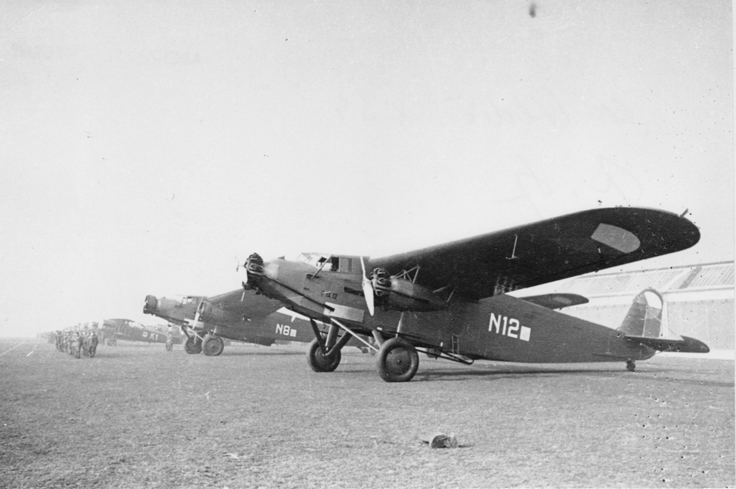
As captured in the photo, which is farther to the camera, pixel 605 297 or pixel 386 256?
pixel 605 297

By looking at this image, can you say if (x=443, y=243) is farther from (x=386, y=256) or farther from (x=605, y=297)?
(x=605, y=297)

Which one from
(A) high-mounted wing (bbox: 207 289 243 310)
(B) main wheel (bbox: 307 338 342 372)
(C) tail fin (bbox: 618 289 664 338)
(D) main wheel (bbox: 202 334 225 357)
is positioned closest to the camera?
(B) main wheel (bbox: 307 338 342 372)

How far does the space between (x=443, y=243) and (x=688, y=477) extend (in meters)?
5.86

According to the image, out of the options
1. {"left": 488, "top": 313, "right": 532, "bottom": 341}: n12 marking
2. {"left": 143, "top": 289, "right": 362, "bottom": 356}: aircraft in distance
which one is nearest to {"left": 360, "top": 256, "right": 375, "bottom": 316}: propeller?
{"left": 488, "top": 313, "right": 532, "bottom": 341}: n12 marking

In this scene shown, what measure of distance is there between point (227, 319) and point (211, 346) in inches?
→ 49.8

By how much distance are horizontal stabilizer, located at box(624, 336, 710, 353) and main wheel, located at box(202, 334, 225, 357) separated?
15142 mm

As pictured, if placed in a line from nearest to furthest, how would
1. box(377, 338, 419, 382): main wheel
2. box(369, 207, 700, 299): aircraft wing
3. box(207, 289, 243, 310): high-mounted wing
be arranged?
box(369, 207, 700, 299): aircraft wing < box(377, 338, 419, 382): main wheel < box(207, 289, 243, 310): high-mounted wing

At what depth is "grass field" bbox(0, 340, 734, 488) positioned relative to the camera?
3.27 metres

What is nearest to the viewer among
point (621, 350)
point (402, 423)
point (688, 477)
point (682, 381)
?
point (688, 477)

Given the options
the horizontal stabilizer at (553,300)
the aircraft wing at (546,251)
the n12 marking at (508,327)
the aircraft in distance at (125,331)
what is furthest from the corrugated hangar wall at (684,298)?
the aircraft in distance at (125,331)

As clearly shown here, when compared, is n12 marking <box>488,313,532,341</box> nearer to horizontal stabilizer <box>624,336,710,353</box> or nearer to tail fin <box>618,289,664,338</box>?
horizontal stabilizer <box>624,336,710,353</box>

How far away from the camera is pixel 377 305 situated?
968 centimetres

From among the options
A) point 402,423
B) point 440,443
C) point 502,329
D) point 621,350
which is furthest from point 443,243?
point 621,350

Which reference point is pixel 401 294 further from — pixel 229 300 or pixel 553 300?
pixel 229 300
